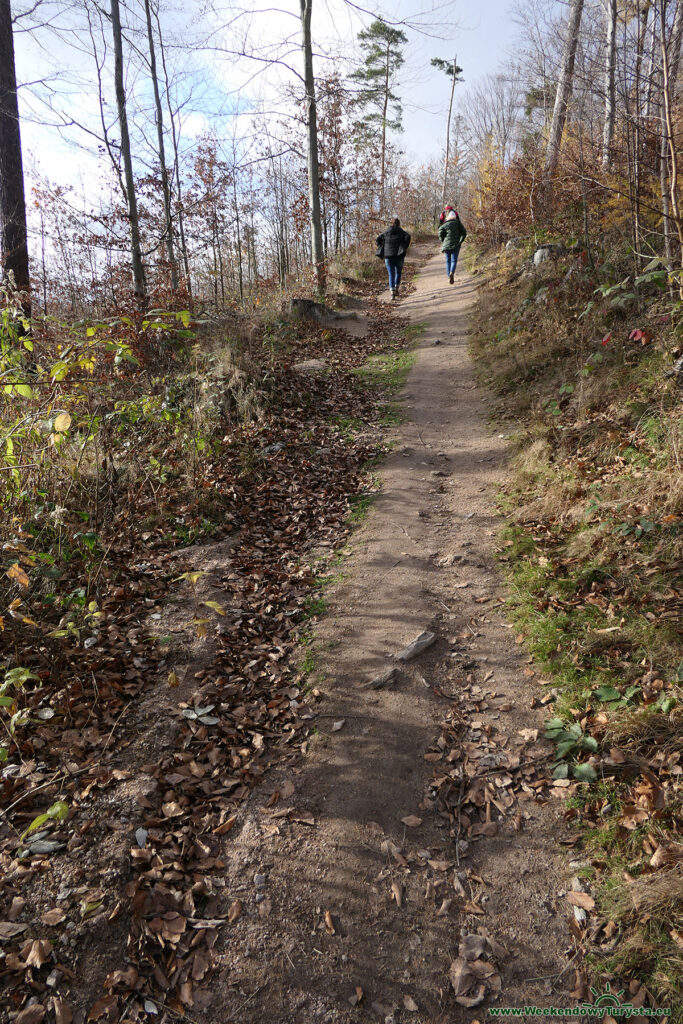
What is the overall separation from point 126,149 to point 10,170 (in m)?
3.84

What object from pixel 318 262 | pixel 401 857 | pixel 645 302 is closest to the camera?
pixel 401 857

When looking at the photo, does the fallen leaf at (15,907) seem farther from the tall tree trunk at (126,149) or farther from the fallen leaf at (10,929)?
the tall tree trunk at (126,149)

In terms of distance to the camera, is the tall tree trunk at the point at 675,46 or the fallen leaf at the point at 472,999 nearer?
the fallen leaf at the point at 472,999

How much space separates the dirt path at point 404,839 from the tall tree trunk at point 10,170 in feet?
25.7

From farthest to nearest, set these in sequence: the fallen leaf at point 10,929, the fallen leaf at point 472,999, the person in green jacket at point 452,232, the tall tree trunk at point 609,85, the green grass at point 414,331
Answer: the person in green jacket at point 452,232 < the green grass at point 414,331 < the tall tree trunk at point 609,85 < the fallen leaf at point 10,929 < the fallen leaf at point 472,999

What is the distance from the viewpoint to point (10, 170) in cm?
844

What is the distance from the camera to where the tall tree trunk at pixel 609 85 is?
6891 millimetres

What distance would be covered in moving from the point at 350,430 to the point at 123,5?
36.9ft

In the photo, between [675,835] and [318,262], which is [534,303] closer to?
[318,262]

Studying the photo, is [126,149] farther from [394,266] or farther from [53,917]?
[53,917]

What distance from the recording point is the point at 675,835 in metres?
2.47

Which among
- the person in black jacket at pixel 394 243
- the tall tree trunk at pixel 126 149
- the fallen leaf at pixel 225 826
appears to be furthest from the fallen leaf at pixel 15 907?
the person in black jacket at pixel 394 243

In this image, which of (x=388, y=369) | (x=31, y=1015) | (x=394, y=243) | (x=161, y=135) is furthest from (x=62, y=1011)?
(x=161, y=135)

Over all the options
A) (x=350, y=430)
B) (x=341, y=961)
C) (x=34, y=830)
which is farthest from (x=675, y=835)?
(x=350, y=430)
